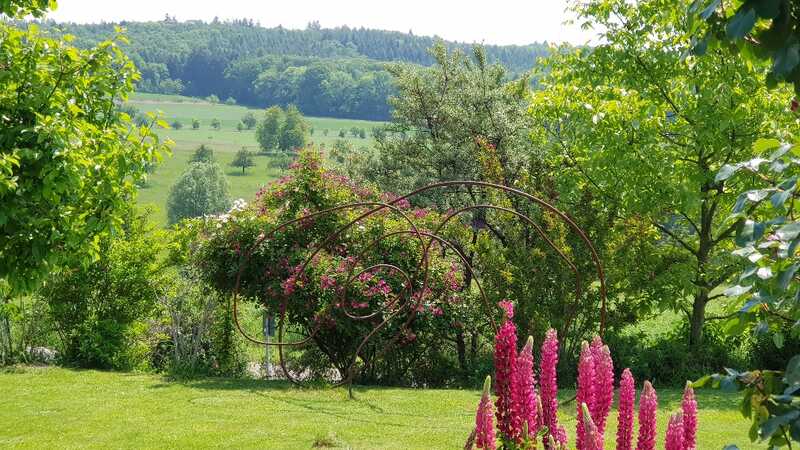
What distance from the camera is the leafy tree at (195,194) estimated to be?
69312mm

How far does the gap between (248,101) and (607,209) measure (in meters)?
124

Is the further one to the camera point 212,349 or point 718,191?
point 212,349

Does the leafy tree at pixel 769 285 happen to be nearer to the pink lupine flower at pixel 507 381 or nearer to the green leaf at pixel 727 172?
the green leaf at pixel 727 172

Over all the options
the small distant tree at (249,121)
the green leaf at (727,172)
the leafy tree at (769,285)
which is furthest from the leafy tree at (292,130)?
the green leaf at (727,172)

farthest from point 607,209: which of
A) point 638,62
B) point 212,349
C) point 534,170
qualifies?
point 212,349

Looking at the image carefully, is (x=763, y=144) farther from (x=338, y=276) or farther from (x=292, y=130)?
Answer: (x=292, y=130)

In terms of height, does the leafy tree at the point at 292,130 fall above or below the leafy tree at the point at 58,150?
above

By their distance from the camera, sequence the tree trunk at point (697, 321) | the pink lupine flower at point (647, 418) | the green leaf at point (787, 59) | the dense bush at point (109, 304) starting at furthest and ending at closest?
the tree trunk at point (697, 321) < the dense bush at point (109, 304) < the pink lupine flower at point (647, 418) < the green leaf at point (787, 59)

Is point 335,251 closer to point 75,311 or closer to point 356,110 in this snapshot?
point 75,311

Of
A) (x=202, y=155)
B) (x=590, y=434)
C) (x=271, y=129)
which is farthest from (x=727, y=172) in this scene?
(x=271, y=129)

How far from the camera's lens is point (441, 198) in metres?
19.9

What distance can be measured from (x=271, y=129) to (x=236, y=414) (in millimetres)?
82047

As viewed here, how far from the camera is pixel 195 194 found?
6975 cm

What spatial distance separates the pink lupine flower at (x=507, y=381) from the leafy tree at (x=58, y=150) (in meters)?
4.64
